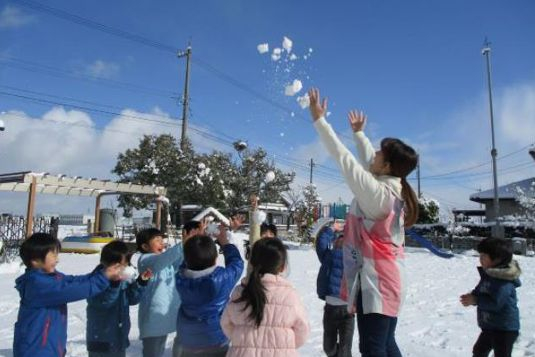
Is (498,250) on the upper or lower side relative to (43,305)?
upper

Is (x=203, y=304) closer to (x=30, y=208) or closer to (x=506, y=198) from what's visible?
(x=30, y=208)

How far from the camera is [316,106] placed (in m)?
2.62

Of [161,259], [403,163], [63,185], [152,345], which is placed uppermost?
[63,185]

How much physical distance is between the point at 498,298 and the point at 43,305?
10.8 ft

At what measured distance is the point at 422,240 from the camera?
326 cm

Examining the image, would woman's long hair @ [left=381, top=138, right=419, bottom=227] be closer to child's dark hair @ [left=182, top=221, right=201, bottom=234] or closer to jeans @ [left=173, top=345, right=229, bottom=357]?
jeans @ [left=173, top=345, right=229, bottom=357]

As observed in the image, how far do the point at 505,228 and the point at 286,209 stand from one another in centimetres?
2166

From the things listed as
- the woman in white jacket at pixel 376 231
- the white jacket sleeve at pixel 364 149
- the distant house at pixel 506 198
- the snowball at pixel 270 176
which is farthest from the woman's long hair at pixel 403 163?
the distant house at pixel 506 198

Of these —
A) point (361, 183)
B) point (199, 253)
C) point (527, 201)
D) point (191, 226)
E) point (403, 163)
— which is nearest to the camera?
point (361, 183)

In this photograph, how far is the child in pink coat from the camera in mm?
2648

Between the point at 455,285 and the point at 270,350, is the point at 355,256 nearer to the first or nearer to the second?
the point at 270,350

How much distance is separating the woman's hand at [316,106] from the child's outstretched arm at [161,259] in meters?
Result: 1.87

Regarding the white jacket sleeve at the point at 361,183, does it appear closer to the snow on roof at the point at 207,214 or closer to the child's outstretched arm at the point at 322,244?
the snow on roof at the point at 207,214

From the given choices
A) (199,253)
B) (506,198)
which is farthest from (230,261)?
(506,198)
